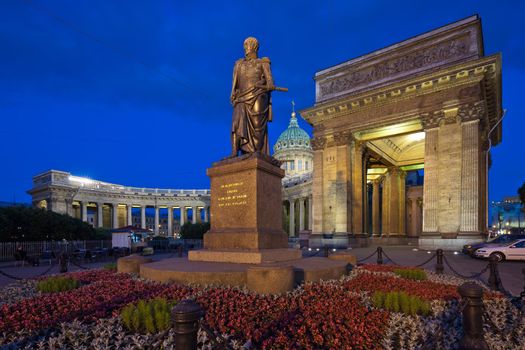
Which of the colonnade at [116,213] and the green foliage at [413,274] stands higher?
the green foliage at [413,274]

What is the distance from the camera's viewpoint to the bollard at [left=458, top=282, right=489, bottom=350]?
4113 millimetres

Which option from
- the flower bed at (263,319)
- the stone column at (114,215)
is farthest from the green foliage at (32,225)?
the stone column at (114,215)

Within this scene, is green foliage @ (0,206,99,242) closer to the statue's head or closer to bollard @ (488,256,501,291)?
the statue's head

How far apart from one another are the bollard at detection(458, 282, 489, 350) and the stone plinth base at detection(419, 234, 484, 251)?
20.6 meters

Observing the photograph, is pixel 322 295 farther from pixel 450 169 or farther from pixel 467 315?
pixel 450 169

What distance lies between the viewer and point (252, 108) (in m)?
10.1

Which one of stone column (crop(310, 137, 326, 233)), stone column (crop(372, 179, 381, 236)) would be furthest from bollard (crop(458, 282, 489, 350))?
stone column (crop(372, 179, 381, 236))

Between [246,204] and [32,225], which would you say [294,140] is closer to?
[32,225]

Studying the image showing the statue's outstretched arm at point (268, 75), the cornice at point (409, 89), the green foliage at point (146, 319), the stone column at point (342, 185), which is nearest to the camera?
the green foliage at point (146, 319)

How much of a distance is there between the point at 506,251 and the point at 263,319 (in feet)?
63.8

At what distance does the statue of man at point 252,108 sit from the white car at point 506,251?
15.9 metres

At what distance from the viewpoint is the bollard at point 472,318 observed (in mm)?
4113

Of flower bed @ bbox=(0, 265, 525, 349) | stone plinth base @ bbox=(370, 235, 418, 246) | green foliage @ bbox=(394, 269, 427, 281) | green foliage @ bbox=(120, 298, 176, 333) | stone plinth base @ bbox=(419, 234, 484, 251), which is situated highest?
green foliage @ bbox=(120, 298, 176, 333)

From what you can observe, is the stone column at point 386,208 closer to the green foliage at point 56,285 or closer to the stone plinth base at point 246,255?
the stone plinth base at point 246,255
